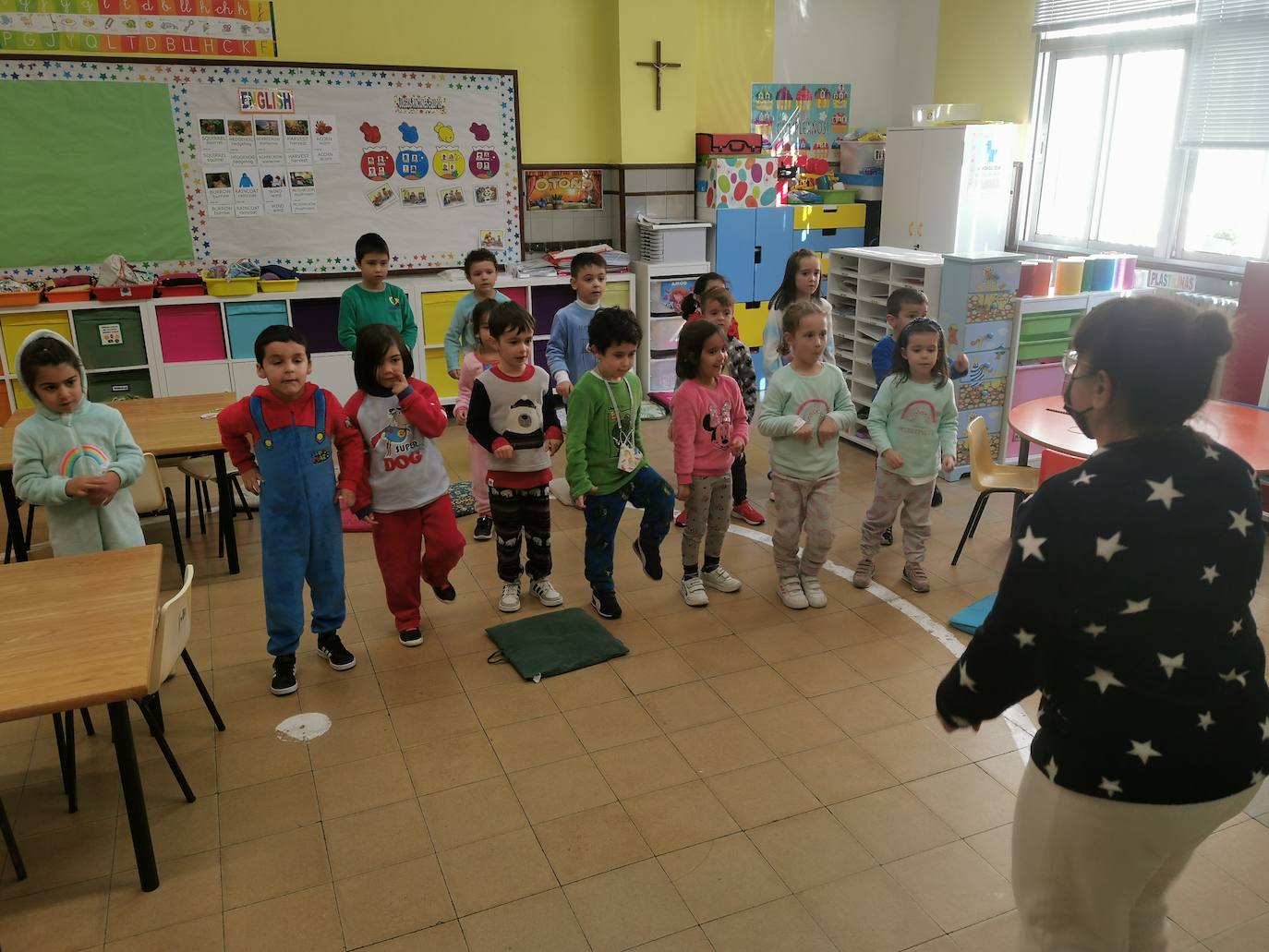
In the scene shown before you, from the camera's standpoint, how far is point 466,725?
3.43m

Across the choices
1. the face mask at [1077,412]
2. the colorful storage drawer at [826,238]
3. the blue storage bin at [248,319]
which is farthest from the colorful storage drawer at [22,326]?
the face mask at [1077,412]

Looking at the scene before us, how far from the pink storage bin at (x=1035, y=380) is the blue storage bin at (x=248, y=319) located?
5052mm

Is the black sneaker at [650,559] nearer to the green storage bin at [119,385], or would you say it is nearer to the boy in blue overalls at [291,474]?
the boy in blue overalls at [291,474]

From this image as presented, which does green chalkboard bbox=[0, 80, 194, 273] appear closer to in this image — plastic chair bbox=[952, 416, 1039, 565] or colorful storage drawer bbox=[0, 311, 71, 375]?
colorful storage drawer bbox=[0, 311, 71, 375]

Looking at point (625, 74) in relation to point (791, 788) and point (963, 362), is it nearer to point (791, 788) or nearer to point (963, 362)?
point (963, 362)

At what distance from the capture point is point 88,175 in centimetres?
659

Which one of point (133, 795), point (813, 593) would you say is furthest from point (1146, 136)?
point (133, 795)

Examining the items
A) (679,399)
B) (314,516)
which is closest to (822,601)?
(679,399)

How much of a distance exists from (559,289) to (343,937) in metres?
5.83

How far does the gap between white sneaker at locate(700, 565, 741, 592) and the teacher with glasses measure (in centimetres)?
282

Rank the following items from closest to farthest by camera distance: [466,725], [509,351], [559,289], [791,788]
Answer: [791,788] → [466,725] → [509,351] → [559,289]

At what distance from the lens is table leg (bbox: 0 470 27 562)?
4117mm

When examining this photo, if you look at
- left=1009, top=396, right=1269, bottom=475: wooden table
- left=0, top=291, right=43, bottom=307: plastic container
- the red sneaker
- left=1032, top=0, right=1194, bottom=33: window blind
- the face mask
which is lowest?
the red sneaker

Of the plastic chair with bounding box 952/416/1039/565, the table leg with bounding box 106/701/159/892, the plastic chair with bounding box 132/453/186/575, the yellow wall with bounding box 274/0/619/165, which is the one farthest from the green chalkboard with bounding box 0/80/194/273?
the plastic chair with bounding box 952/416/1039/565
